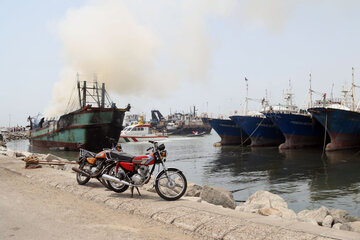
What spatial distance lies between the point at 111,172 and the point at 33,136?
4055cm

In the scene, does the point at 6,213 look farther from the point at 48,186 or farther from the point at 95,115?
the point at 95,115

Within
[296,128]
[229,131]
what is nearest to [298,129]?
[296,128]

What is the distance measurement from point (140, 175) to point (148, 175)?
0.17 meters

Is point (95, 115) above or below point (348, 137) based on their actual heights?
above

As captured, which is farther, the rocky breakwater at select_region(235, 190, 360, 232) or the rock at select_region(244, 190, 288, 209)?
the rock at select_region(244, 190, 288, 209)

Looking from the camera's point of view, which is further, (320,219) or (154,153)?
(320,219)

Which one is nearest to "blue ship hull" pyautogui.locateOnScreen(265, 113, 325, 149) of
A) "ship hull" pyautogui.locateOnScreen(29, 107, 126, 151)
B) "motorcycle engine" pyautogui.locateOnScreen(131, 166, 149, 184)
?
"ship hull" pyautogui.locateOnScreen(29, 107, 126, 151)

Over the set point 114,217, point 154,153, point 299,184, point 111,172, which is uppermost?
point 154,153

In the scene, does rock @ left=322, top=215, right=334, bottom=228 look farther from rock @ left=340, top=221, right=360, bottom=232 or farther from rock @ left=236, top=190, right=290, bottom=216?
rock @ left=236, top=190, right=290, bottom=216

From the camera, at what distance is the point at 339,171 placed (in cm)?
1808

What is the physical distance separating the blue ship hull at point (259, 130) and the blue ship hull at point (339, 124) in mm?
8572

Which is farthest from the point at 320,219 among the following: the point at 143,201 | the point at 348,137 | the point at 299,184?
the point at 348,137

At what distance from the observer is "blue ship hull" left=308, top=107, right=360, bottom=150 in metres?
28.8

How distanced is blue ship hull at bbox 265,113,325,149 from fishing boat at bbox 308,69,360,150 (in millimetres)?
3285
